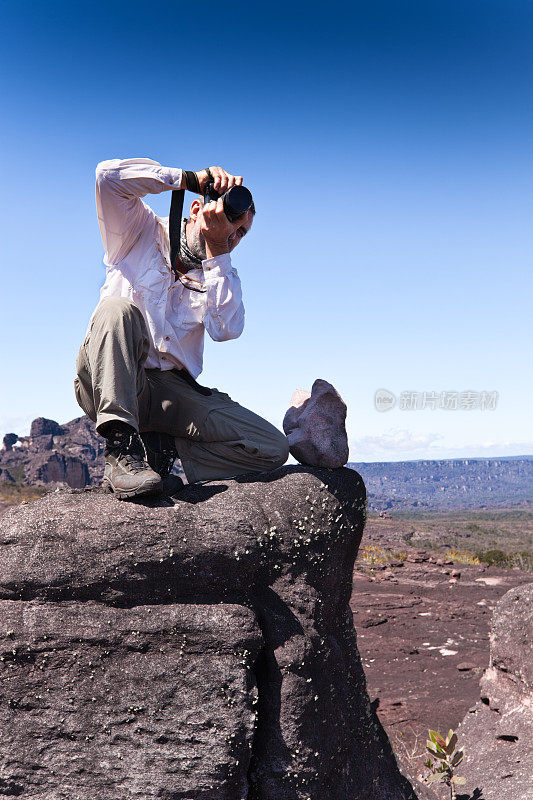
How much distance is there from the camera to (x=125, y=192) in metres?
3.32

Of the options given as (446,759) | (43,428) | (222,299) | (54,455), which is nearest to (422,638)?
(446,759)

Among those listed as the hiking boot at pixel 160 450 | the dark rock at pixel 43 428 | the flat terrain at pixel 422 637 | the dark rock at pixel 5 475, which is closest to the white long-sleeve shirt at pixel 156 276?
the hiking boot at pixel 160 450

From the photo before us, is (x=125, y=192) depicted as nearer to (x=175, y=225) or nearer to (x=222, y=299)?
(x=175, y=225)

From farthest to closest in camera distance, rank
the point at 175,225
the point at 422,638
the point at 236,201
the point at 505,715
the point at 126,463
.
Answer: the point at 422,638 → the point at 505,715 → the point at 175,225 → the point at 236,201 → the point at 126,463

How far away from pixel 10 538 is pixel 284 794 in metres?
1.68

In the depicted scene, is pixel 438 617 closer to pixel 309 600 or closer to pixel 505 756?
pixel 505 756

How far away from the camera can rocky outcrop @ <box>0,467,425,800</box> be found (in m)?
2.88

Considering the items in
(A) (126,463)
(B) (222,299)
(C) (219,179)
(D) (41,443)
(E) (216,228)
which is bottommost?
(D) (41,443)

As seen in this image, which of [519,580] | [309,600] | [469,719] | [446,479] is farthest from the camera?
[446,479]

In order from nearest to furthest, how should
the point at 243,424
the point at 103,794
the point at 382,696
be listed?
the point at 103,794
the point at 243,424
the point at 382,696

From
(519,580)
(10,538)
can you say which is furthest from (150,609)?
(519,580)

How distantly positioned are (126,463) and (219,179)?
4.80ft

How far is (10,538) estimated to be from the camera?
3.02 metres

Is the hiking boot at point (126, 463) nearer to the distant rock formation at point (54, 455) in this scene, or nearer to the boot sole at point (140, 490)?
the boot sole at point (140, 490)
